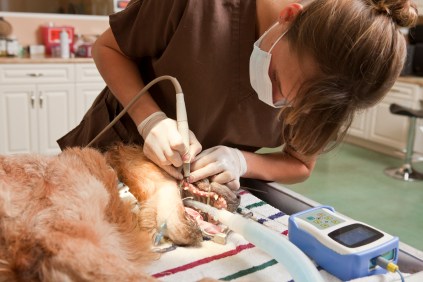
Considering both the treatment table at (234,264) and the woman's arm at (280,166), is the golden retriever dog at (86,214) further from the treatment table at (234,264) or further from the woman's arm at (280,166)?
the woman's arm at (280,166)

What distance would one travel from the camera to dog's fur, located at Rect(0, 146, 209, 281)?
0.53 m

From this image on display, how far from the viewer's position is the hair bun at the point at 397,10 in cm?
73

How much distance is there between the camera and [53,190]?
636mm

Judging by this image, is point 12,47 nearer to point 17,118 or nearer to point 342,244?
point 17,118

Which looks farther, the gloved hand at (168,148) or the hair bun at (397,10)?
the gloved hand at (168,148)

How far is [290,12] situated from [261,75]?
0.56 ft

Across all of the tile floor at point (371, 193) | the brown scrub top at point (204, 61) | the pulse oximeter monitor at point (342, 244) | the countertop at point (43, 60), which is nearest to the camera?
the pulse oximeter monitor at point (342, 244)

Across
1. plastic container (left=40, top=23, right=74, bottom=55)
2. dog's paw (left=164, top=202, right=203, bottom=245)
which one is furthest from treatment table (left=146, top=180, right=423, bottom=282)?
plastic container (left=40, top=23, right=74, bottom=55)

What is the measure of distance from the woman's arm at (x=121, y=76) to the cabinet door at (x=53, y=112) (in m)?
2.35

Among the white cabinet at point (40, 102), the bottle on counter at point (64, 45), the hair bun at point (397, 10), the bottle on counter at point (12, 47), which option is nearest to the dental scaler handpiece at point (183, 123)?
the hair bun at point (397, 10)

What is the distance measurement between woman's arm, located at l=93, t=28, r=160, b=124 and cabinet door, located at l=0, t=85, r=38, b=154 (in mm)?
2338

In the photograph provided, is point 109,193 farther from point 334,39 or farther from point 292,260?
point 334,39

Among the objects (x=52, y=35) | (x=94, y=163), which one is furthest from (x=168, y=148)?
(x=52, y=35)

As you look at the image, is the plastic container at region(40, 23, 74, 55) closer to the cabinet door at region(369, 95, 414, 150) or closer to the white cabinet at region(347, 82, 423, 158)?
the white cabinet at region(347, 82, 423, 158)
